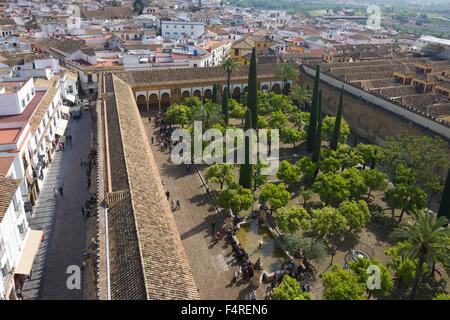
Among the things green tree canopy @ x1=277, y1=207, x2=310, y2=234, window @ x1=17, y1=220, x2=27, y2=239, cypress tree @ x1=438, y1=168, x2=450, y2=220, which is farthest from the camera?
cypress tree @ x1=438, y1=168, x2=450, y2=220

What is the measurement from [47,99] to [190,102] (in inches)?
641

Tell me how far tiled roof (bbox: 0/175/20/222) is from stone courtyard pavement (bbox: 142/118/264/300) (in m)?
10.4

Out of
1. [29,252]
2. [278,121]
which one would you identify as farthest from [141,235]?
[278,121]

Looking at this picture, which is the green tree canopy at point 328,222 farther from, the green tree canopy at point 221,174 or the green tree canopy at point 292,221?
the green tree canopy at point 221,174

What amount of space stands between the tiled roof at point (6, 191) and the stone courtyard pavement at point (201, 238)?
1040 cm

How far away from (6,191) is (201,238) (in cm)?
1184

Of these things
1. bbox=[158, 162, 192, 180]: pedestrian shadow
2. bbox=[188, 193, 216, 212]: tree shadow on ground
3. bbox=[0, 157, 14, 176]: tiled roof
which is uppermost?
bbox=[0, 157, 14, 176]: tiled roof

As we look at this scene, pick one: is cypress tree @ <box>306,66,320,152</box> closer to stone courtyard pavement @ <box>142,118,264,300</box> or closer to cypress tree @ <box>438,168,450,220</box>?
stone courtyard pavement @ <box>142,118,264,300</box>

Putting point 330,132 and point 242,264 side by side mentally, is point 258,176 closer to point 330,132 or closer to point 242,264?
point 242,264

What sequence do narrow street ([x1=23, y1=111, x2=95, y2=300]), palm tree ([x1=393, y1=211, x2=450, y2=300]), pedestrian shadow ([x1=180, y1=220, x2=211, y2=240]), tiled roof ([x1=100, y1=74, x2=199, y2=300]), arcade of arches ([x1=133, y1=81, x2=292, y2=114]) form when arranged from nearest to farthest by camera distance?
tiled roof ([x1=100, y1=74, x2=199, y2=300])
palm tree ([x1=393, y1=211, x2=450, y2=300])
narrow street ([x1=23, y1=111, x2=95, y2=300])
pedestrian shadow ([x1=180, y1=220, x2=211, y2=240])
arcade of arches ([x1=133, y1=81, x2=292, y2=114])

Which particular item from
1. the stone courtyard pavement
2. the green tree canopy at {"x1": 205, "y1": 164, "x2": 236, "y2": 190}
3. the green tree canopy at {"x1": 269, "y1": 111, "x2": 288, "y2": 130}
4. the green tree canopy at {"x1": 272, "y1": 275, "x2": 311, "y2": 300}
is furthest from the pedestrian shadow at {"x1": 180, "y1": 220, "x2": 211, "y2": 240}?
the green tree canopy at {"x1": 269, "y1": 111, "x2": 288, "y2": 130}

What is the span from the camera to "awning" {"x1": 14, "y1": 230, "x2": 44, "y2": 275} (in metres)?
21.9

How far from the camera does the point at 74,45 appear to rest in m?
60.7
